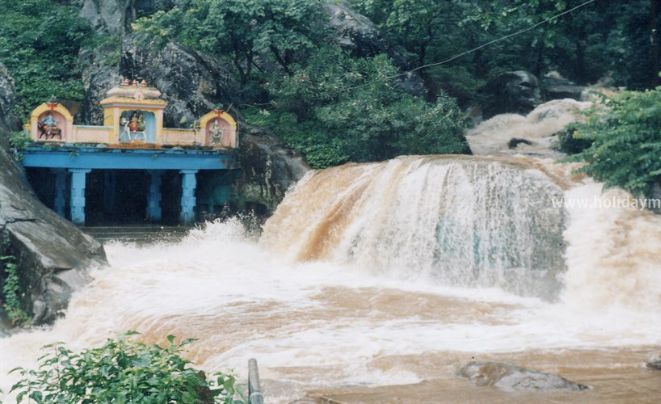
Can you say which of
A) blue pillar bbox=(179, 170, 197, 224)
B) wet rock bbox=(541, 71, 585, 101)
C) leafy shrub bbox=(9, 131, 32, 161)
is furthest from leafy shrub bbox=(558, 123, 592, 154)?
leafy shrub bbox=(9, 131, 32, 161)

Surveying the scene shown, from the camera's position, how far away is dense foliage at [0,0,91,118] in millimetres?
23203

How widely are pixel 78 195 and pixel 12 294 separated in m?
4.76

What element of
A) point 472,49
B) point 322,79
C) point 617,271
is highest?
point 472,49

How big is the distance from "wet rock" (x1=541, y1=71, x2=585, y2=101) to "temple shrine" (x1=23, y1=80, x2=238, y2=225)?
1282 centimetres

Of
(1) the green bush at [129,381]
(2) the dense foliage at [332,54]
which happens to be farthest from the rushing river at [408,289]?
(1) the green bush at [129,381]

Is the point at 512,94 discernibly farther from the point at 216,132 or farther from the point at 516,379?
the point at 516,379

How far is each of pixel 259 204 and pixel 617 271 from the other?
8.58 metres

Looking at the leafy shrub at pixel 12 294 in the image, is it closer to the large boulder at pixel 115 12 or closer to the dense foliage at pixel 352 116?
the dense foliage at pixel 352 116

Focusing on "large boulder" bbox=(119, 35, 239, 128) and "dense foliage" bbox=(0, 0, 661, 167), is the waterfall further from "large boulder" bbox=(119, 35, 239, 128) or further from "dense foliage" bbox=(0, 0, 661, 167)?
"large boulder" bbox=(119, 35, 239, 128)

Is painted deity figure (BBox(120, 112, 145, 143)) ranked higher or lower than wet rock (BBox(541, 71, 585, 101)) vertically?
lower

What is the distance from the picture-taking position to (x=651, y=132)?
46.4 feet

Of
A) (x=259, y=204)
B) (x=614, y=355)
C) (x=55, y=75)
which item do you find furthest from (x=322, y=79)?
(x=614, y=355)

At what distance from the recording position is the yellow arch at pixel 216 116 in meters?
19.3

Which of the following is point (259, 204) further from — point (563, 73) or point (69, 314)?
point (563, 73)
